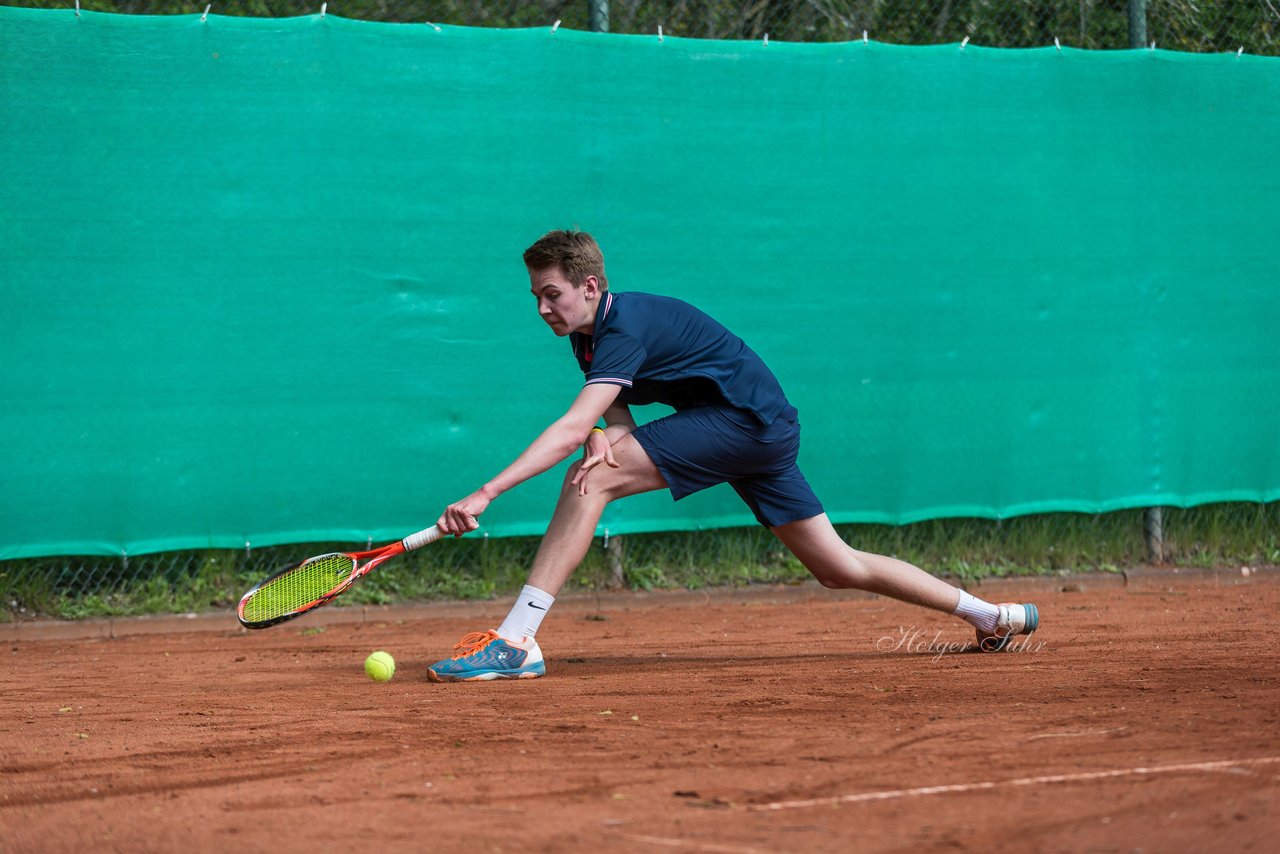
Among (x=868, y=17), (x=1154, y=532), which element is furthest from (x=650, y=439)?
(x=1154, y=532)

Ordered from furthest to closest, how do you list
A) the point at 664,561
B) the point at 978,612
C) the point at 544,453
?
the point at 664,561, the point at 978,612, the point at 544,453

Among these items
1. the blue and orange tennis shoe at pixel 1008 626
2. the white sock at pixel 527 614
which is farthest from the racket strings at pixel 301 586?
the blue and orange tennis shoe at pixel 1008 626

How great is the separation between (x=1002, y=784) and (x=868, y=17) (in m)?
5.13

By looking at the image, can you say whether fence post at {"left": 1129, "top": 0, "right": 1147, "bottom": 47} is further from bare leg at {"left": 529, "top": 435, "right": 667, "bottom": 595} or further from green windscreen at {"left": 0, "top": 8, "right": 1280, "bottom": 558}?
bare leg at {"left": 529, "top": 435, "right": 667, "bottom": 595}

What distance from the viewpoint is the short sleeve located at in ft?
14.0

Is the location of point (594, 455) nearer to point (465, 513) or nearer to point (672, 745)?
point (465, 513)

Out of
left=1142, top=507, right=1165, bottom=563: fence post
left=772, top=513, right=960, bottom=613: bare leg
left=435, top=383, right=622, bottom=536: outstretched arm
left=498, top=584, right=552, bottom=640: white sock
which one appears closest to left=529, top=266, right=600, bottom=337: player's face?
left=435, top=383, right=622, bottom=536: outstretched arm

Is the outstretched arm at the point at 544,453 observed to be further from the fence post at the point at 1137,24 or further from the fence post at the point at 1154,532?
the fence post at the point at 1137,24

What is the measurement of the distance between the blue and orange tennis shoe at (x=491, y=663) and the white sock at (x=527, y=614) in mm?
23

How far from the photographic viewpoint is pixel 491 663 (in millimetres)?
4441

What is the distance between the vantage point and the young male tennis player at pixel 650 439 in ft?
14.2

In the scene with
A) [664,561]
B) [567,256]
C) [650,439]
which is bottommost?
[664,561]

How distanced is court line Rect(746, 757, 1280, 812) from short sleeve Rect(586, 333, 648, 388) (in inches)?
71.0

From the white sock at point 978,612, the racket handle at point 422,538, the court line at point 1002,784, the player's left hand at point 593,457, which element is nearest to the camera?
the court line at point 1002,784
